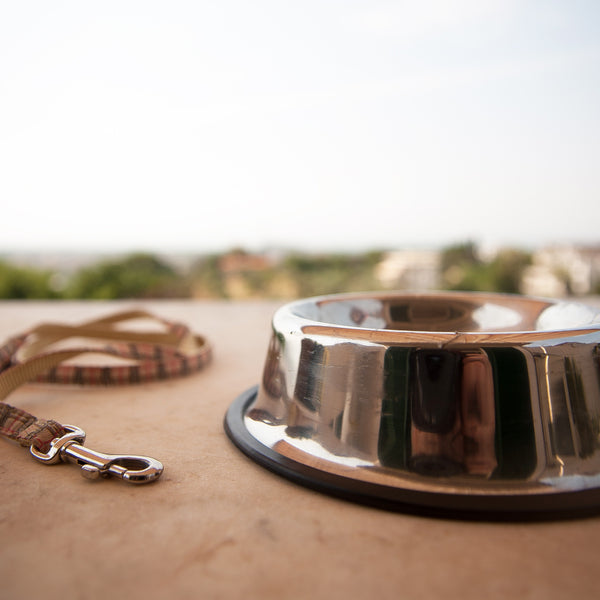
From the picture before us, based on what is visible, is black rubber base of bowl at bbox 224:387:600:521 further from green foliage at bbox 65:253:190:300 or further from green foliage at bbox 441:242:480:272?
green foliage at bbox 65:253:190:300

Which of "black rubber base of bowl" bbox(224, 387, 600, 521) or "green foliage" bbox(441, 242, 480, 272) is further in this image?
"green foliage" bbox(441, 242, 480, 272)

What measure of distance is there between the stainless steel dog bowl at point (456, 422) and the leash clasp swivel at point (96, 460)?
131 millimetres

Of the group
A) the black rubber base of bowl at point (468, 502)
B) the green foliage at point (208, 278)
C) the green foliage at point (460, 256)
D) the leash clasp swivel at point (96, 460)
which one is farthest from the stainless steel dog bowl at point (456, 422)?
the green foliage at point (208, 278)

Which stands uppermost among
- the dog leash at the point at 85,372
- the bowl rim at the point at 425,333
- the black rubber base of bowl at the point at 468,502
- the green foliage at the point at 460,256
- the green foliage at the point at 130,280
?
the bowl rim at the point at 425,333

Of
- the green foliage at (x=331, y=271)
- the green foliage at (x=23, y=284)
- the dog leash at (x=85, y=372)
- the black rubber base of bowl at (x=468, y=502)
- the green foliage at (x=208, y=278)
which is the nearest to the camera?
the black rubber base of bowl at (x=468, y=502)

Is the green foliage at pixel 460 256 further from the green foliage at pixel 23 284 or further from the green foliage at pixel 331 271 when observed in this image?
the green foliage at pixel 23 284

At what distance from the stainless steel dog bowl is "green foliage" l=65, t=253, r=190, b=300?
16.5 feet

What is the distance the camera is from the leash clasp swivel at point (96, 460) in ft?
1.59

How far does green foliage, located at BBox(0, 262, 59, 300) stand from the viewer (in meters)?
4.45

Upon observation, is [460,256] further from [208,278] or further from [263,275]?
[208,278]

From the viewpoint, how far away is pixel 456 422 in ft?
1.39

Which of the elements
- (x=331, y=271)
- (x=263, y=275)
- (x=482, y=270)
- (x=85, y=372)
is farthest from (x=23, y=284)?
(x=482, y=270)

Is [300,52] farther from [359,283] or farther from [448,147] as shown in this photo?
[359,283]

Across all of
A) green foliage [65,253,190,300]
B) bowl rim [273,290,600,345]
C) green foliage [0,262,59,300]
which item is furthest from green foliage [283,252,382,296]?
bowl rim [273,290,600,345]
